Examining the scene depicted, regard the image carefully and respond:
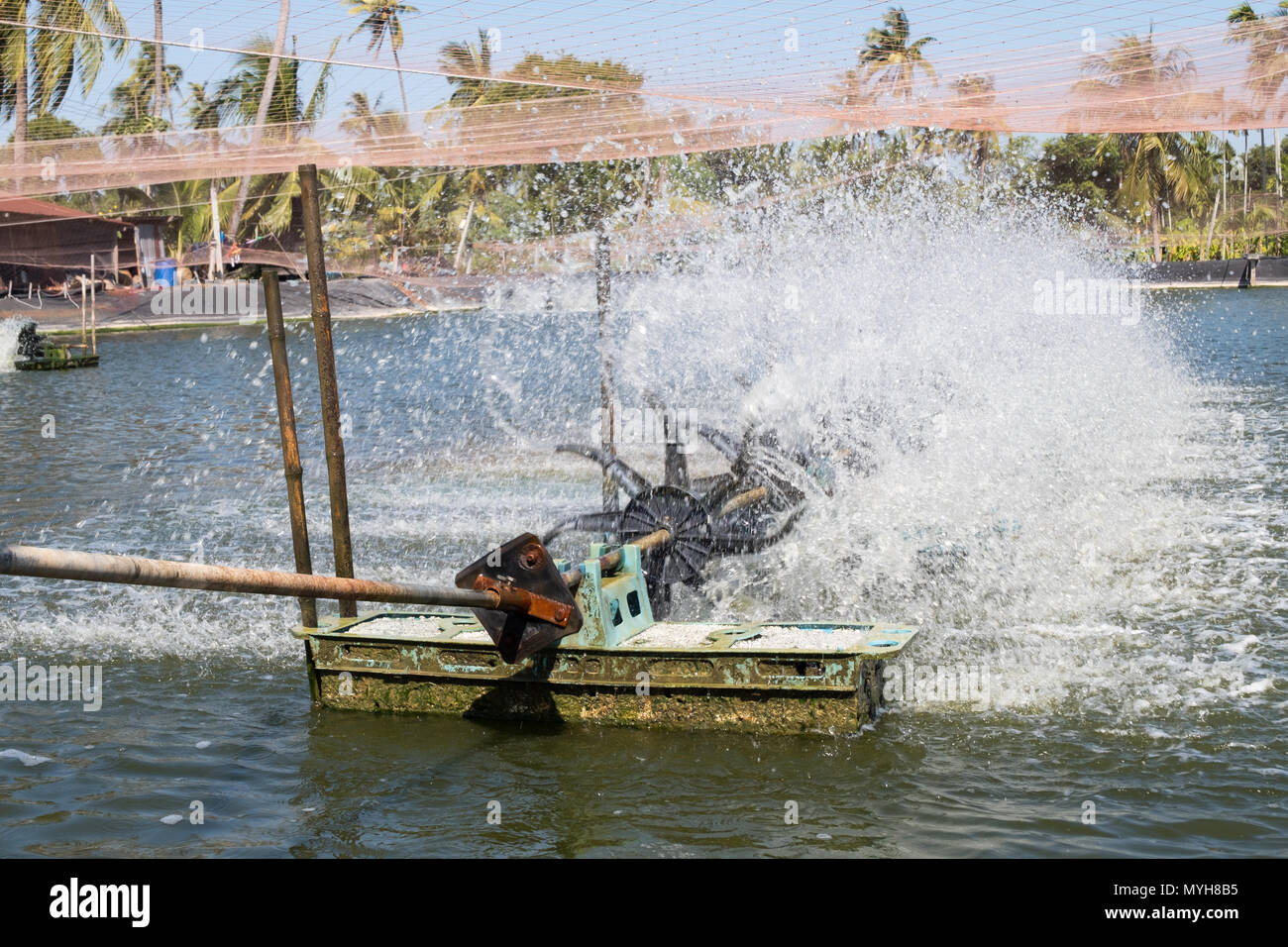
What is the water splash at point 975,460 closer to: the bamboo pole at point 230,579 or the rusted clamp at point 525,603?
the rusted clamp at point 525,603

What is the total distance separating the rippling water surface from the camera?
6.71m

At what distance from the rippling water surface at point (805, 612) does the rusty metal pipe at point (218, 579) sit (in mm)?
1263

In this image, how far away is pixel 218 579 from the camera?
4984mm

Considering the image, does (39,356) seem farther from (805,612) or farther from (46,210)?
(805,612)

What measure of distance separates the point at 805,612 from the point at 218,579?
602 centimetres

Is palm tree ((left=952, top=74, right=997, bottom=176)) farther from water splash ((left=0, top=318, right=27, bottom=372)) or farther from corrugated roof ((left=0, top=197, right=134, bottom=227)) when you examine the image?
corrugated roof ((left=0, top=197, right=134, bottom=227))

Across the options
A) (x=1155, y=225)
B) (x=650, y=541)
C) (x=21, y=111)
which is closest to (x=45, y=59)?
(x=21, y=111)

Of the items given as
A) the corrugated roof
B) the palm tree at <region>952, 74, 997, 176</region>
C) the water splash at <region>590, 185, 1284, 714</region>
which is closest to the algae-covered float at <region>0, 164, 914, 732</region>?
the water splash at <region>590, 185, 1284, 714</region>

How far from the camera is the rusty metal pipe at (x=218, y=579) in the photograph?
4.31 m

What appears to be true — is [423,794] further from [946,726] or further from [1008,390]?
[1008,390]

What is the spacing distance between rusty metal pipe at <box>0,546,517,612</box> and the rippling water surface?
1.26 m

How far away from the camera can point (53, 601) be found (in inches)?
442
